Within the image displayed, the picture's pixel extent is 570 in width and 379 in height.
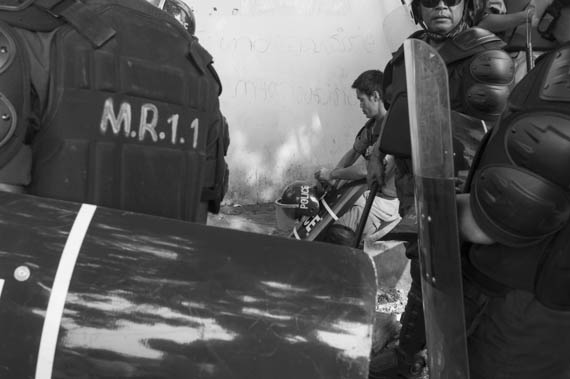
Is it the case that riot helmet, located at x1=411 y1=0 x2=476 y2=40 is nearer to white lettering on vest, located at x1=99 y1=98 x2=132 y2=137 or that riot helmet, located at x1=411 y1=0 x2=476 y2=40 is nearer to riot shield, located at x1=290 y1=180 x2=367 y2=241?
riot shield, located at x1=290 y1=180 x2=367 y2=241

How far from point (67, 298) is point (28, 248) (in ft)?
0.39

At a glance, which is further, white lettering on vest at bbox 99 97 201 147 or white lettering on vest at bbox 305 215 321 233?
white lettering on vest at bbox 305 215 321 233

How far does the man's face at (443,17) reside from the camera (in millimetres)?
2482

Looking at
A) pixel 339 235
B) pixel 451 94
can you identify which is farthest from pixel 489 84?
pixel 339 235

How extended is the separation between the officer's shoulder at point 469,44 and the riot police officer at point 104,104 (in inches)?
44.6

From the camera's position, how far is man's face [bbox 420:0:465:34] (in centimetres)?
248

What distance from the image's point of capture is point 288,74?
504cm

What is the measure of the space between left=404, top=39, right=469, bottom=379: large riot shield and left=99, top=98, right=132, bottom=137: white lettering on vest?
0.65m

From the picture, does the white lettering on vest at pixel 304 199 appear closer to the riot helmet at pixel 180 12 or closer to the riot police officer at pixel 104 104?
the riot helmet at pixel 180 12

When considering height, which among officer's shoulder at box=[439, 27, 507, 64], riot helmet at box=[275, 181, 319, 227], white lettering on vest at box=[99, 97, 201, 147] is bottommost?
riot helmet at box=[275, 181, 319, 227]

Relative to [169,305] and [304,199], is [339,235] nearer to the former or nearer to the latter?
[304,199]

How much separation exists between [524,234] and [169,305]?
758 mm

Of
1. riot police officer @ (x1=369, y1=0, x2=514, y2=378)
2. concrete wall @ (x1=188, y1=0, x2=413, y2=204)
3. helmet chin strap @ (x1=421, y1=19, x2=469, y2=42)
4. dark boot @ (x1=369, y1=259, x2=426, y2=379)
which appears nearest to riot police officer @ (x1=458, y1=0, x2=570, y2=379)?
riot police officer @ (x1=369, y1=0, x2=514, y2=378)

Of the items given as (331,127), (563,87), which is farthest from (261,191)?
(563,87)
